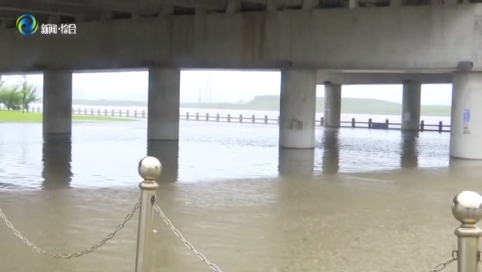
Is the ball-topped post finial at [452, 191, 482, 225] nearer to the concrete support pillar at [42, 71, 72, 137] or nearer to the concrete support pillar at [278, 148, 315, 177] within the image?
the concrete support pillar at [278, 148, 315, 177]

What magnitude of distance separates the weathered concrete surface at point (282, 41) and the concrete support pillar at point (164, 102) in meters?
0.61

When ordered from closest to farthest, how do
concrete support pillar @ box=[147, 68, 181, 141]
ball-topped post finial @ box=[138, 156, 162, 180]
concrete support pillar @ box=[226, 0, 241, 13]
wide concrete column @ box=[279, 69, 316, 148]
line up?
1. ball-topped post finial @ box=[138, 156, 162, 180]
2. wide concrete column @ box=[279, 69, 316, 148]
3. concrete support pillar @ box=[226, 0, 241, 13]
4. concrete support pillar @ box=[147, 68, 181, 141]

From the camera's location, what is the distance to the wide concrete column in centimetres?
2536

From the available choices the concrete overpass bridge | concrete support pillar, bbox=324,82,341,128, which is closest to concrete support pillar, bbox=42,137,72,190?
the concrete overpass bridge

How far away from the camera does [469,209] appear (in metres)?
3.65

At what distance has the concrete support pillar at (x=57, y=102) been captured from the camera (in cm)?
3291

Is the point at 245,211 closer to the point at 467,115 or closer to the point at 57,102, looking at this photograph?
the point at 467,115

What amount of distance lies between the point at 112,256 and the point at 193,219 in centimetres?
253

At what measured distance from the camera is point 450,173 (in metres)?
17.6

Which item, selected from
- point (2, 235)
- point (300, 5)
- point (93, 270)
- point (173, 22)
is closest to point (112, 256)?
point (93, 270)

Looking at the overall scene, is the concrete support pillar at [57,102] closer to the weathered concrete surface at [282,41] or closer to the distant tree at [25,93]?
the weathered concrete surface at [282,41]

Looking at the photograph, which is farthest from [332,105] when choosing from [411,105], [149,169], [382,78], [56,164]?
[149,169]

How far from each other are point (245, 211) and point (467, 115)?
14256 millimetres

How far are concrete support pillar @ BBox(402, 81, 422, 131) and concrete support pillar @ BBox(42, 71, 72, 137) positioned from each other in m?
25.8
